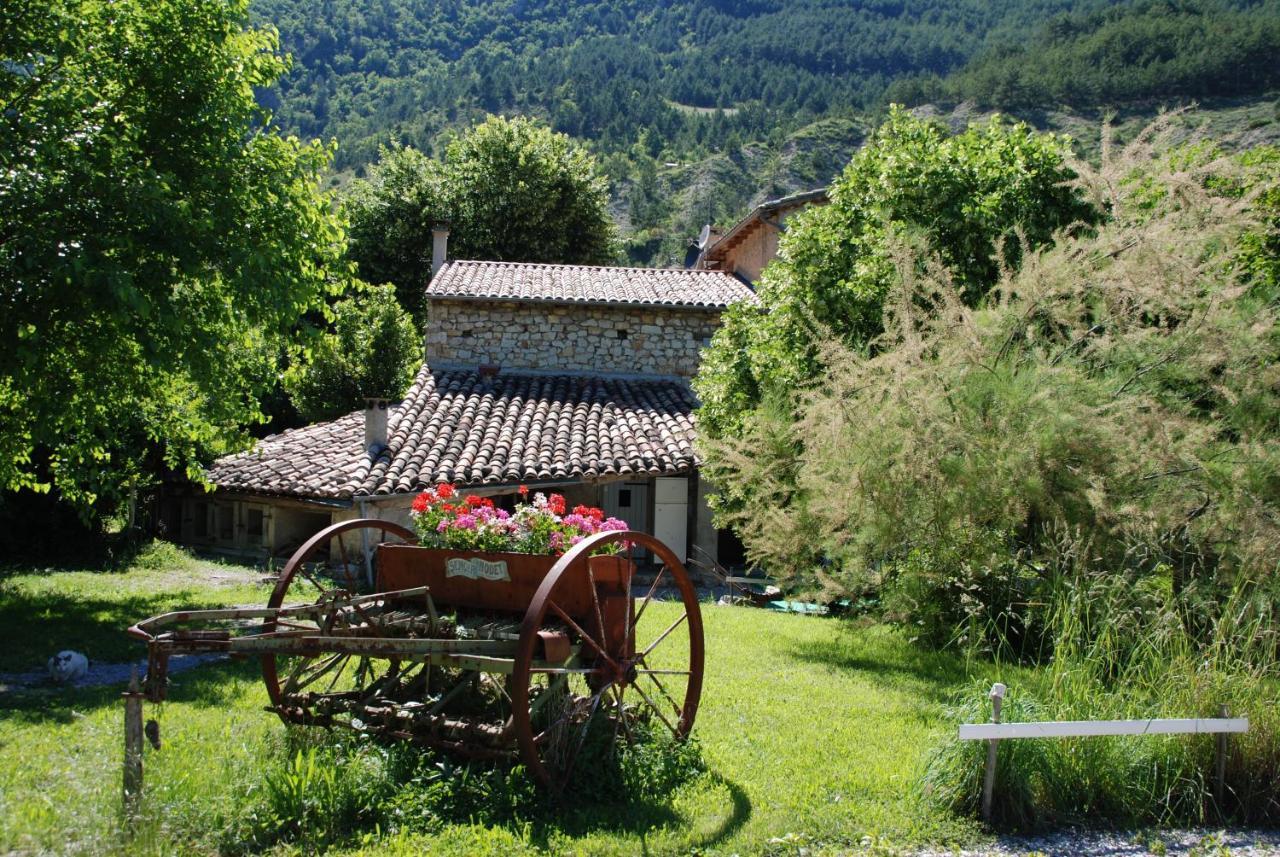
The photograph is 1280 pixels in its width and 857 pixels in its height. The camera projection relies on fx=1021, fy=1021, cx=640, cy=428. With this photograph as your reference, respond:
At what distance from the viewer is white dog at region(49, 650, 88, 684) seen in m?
→ 8.81

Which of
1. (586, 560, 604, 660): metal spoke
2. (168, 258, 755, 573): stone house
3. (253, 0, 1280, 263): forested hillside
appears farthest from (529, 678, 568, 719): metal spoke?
(253, 0, 1280, 263): forested hillside

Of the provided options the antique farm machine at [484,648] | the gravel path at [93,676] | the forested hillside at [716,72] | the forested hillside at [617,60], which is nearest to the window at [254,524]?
the gravel path at [93,676]

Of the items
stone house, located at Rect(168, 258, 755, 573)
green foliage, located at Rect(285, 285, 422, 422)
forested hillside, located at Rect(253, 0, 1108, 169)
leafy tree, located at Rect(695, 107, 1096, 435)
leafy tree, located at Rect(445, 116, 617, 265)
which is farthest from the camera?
forested hillside, located at Rect(253, 0, 1108, 169)

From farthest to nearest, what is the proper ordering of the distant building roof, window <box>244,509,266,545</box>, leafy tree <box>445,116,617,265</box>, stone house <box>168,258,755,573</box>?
leafy tree <box>445,116,617,265</box> → the distant building roof → window <box>244,509,266,545</box> → stone house <box>168,258,755,573</box>

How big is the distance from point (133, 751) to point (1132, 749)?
5.38m

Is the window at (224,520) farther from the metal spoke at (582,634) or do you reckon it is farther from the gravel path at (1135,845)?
the gravel path at (1135,845)

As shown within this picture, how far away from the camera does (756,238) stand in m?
27.6

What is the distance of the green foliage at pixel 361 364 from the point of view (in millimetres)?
25609

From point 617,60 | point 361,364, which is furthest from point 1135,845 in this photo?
point 617,60

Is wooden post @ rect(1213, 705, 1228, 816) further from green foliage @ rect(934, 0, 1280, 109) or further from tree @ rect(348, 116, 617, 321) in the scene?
green foliage @ rect(934, 0, 1280, 109)

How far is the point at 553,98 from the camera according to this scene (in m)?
99.8

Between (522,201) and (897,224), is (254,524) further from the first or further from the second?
(522,201)

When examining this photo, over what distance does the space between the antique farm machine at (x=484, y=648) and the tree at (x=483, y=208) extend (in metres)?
25.5

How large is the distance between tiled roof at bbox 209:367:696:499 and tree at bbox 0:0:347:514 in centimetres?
416
